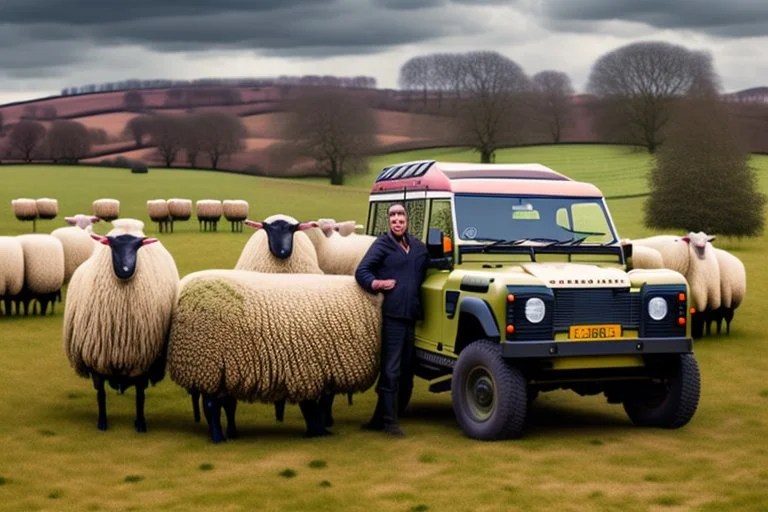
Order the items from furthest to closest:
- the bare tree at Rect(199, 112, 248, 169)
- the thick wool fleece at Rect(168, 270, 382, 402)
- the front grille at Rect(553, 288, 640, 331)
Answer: the bare tree at Rect(199, 112, 248, 169)
the thick wool fleece at Rect(168, 270, 382, 402)
the front grille at Rect(553, 288, 640, 331)

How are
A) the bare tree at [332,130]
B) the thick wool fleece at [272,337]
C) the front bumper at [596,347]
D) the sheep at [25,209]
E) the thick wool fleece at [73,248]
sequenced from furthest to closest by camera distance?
the bare tree at [332,130], the sheep at [25,209], the thick wool fleece at [73,248], the thick wool fleece at [272,337], the front bumper at [596,347]

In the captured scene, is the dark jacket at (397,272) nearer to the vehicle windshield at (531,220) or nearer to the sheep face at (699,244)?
the vehicle windshield at (531,220)

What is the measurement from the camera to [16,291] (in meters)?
23.0

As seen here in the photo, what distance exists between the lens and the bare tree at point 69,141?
96688 mm

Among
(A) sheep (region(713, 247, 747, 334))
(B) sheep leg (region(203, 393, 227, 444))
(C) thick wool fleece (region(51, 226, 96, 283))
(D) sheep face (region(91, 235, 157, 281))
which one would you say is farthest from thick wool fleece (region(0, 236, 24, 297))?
(A) sheep (region(713, 247, 747, 334))

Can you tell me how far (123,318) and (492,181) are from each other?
13.6 feet

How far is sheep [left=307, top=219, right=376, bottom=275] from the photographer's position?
849 inches

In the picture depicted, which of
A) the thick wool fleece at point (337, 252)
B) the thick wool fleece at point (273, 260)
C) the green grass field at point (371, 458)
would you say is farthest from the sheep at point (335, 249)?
the green grass field at point (371, 458)

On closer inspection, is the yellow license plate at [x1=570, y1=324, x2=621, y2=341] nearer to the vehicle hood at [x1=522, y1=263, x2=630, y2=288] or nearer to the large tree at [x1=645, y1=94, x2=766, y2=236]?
the vehicle hood at [x1=522, y1=263, x2=630, y2=288]

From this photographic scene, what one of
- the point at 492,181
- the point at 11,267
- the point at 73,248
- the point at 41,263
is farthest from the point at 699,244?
the point at 73,248

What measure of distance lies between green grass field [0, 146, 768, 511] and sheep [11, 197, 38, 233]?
1676 inches

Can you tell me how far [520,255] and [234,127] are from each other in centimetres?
8114

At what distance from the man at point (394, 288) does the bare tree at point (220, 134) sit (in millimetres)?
79065

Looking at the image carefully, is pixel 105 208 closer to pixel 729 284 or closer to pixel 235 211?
pixel 235 211
